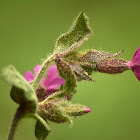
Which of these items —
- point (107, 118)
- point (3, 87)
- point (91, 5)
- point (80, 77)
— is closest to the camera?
point (80, 77)

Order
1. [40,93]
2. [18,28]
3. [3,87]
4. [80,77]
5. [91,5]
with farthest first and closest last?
[91,5] → [18,28] → [3,87] → [40,93] → [80,77]

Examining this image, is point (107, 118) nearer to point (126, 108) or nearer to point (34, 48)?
point (126, 108)

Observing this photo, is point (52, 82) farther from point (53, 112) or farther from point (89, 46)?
point (89, 46)

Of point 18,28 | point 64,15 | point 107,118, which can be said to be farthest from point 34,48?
point 107,118

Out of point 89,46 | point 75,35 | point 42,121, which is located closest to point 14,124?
point 42,121

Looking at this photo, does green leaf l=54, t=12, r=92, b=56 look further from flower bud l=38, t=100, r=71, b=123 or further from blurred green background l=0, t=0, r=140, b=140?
blurred green background l=0, t=0, r=140, b=140

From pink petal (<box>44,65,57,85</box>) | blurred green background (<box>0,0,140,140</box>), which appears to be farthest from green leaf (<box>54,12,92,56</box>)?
blurred green background (<box>0,0,140,140</box>)

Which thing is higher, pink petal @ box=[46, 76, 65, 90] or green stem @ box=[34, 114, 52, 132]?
pink petal @ box=[46, 76, 65, 90]
